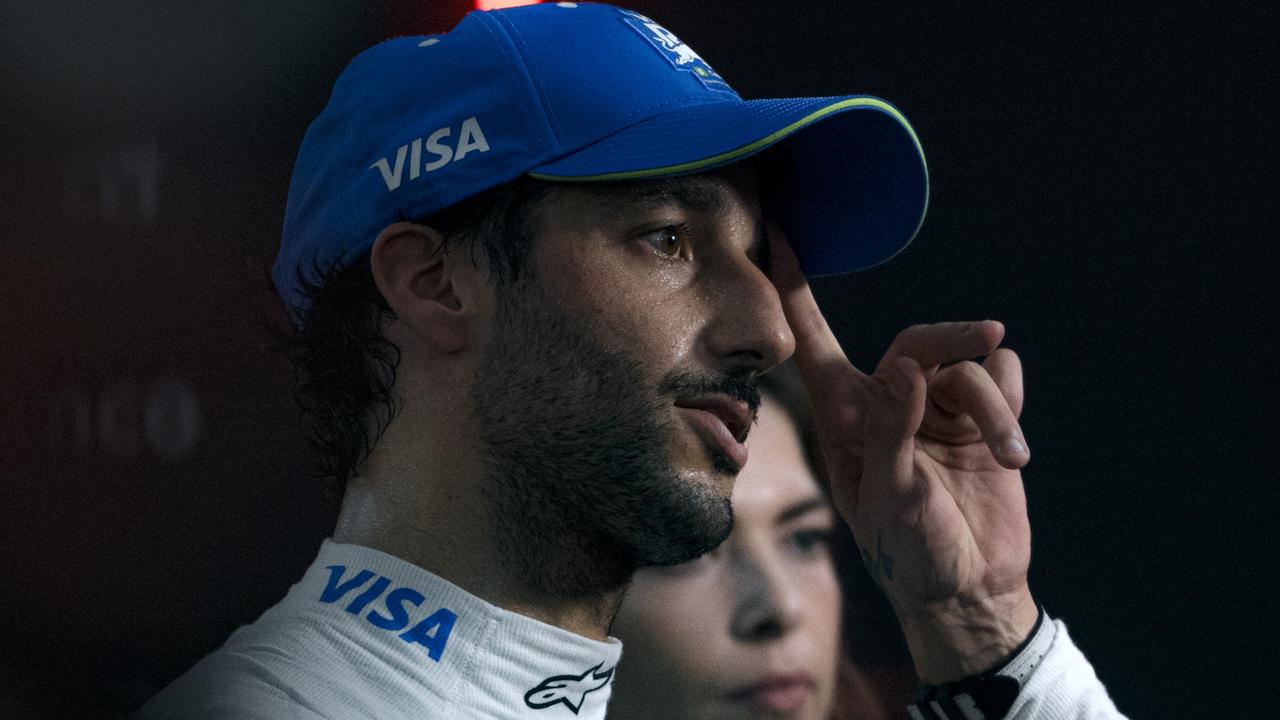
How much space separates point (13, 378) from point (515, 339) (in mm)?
625

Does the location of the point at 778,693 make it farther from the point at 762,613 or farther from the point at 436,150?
the point at 436,150

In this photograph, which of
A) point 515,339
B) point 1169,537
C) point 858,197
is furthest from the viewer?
point 1169,537

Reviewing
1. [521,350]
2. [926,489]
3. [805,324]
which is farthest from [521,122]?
[926,489]

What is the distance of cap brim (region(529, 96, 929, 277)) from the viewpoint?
101 centimetres

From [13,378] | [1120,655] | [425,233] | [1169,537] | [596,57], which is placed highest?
[596,57]

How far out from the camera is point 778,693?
176 centimetres

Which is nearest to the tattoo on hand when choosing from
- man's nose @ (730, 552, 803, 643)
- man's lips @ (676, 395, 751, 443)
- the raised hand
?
the raised hand

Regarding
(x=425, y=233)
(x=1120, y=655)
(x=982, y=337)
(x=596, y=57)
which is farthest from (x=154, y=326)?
(x=1120, y=655)

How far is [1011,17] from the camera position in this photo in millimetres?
1845

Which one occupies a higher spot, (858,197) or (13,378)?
(858,197)

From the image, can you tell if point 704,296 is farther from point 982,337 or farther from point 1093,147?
point 1093,147

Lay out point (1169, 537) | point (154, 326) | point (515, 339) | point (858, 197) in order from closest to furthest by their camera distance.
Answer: point (515, 339)
point (858, 197)
point (154, 326)
point (1169, 537)

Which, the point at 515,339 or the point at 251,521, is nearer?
the point at 515,339

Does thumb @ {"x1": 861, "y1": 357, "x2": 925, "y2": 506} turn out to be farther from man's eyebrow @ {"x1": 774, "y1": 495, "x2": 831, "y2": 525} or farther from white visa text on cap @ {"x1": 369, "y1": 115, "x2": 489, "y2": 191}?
man's eyebrow @ {"x1": 774, "y1": 495, "x2": 831, "y2": 525}
